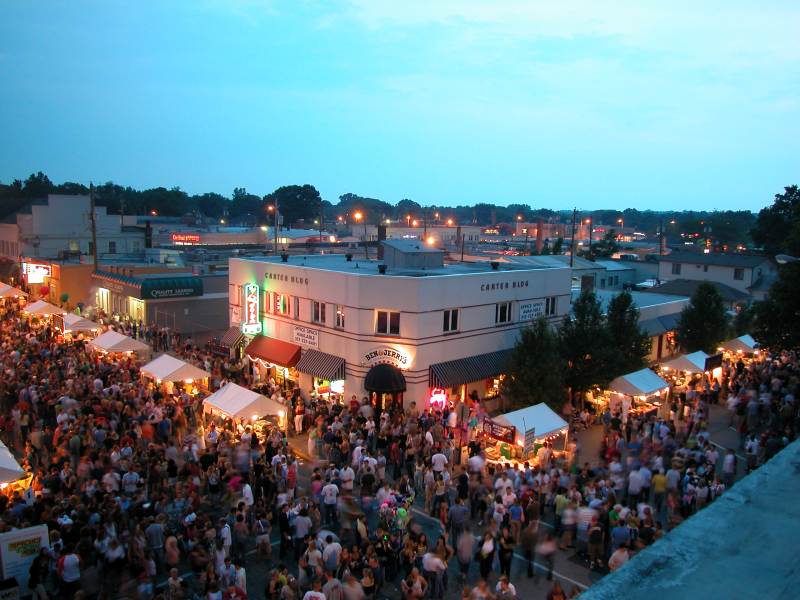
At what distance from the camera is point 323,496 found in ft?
51.1

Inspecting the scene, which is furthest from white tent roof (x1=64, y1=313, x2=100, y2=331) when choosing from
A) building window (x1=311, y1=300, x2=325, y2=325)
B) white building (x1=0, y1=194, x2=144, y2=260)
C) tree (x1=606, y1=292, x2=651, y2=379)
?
white building (x1=0, y1=194, x2=144, y2=260)

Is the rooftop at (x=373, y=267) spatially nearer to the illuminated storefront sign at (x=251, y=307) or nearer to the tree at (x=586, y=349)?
the illuminated storefront sign at (x=251, y=307)

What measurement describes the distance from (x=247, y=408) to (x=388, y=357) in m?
6.25

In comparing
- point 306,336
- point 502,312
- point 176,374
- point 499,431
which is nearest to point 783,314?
point 502,312

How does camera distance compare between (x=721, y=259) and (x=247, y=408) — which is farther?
(x=721, y=259)

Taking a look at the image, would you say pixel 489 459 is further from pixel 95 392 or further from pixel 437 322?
pixel 95 392

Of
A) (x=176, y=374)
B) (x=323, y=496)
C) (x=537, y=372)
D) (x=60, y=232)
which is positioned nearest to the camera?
(x=323, y=496)

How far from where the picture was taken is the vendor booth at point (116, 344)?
2895 cm

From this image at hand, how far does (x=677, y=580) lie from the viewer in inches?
127

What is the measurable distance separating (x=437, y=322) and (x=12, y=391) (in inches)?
612

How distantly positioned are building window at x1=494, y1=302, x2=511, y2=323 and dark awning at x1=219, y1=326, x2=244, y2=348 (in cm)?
1207

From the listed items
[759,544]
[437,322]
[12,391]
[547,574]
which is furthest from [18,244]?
[759,544]

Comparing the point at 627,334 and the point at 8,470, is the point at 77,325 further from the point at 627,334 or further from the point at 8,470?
the point at 627,334

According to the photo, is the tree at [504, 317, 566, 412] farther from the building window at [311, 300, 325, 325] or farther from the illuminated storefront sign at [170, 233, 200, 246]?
the illuminated storefront sign at [170, 233, 200, 246]
